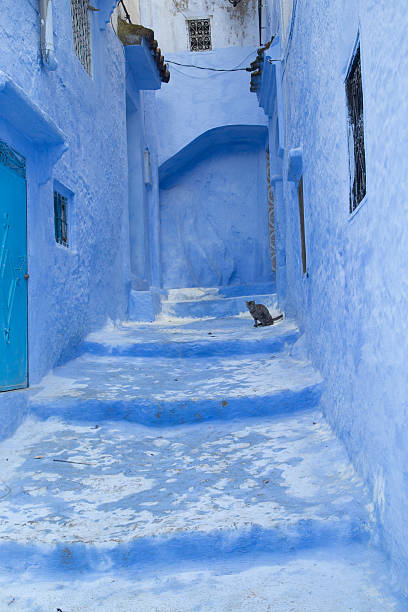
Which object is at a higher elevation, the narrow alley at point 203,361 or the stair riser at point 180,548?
the narrow alley at point 203,361

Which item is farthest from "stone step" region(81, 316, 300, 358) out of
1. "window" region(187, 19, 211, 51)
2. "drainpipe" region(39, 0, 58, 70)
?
"window" region(187, 19, 211, 51)

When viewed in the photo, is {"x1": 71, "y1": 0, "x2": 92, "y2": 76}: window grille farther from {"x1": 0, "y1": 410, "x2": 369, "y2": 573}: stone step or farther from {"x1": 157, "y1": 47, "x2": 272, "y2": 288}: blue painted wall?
{"x1": 157, "y1": 47, "x2": 272, "y2": 288}: blue painted wall

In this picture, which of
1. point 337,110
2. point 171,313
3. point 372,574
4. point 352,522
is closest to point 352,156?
point 337,110

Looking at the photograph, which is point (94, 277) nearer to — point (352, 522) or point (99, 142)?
point (99, 142)

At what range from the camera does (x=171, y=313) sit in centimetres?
1016

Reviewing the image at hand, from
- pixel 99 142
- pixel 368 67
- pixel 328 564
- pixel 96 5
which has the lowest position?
pixel 328 564

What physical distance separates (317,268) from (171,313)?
215 inches

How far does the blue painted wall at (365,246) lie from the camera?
237cm

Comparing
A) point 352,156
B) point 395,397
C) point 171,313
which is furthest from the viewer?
point 171,313

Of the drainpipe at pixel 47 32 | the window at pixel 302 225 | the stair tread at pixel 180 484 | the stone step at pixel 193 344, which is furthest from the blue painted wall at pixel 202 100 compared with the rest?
the stair tread at pixel 180 484

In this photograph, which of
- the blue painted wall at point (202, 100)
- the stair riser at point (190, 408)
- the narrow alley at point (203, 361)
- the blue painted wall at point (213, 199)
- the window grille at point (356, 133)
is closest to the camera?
the narrow alley at point (203, 361)

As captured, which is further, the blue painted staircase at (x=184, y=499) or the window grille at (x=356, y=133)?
the window grille at (x=356, y=133)

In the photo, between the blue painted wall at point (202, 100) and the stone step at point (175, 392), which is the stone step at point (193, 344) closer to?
the stone step at point (175, 392)

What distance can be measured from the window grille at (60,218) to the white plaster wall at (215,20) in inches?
371
